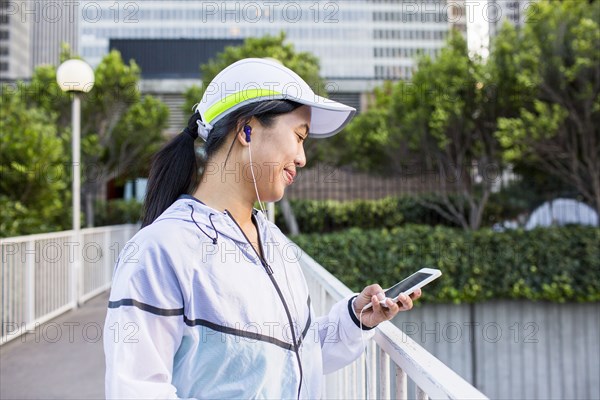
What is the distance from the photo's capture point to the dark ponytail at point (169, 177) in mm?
1234

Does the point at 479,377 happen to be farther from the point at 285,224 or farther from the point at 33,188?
the point at 33,188

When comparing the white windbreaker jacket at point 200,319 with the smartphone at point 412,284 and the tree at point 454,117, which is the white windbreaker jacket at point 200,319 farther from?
the tree at point 454,117

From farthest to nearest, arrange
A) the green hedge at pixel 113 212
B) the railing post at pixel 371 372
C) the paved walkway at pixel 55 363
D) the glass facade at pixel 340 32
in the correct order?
the glass facade at pixel 340 32
the green hedge at pixel 113 212
the paved walkway at pixel 55 363
the railing post at pixel 371 372

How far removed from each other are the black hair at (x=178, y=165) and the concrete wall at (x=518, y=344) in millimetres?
6376

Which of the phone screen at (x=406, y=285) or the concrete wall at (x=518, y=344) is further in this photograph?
the concrete wall at (x=518, y=344)

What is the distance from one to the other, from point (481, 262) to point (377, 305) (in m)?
6.25

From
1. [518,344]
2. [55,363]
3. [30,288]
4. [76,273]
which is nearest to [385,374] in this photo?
[55,363]

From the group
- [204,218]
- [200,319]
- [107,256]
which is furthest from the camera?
[107,256]

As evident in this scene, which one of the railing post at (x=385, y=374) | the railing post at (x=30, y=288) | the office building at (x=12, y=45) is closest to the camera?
the railing post at (x=385, y=374)

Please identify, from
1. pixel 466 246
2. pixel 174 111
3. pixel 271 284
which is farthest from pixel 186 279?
pixel 174 111

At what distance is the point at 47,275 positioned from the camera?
16.1 feet

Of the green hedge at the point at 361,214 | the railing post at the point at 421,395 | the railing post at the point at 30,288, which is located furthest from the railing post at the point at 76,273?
the green hedge at the point at 361,214

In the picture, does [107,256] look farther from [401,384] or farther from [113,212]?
[401,384]

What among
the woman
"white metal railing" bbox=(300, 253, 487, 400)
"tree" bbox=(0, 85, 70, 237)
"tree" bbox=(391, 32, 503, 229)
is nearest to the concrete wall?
"tree" bbox=(391, 32, 503, 229)
